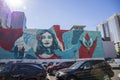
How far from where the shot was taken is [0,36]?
1457 inches

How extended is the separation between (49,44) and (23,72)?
97.0 feet

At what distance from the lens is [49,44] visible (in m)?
39.0

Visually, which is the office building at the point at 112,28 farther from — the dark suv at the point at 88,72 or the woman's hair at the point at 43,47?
the dark suv at the point at 88,72

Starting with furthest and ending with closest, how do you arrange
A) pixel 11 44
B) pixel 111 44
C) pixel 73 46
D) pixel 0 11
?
pixel 111 44 → pixel 0 11 → pixel 73 46 → pixel 11 44

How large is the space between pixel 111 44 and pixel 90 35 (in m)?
20.6

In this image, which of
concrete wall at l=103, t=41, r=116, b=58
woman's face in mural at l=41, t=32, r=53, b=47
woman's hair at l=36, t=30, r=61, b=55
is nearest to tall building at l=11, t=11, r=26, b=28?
concrete wall at l=103, t=41, r=116, b=58

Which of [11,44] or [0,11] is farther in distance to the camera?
[0,11]

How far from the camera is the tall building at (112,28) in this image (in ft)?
290

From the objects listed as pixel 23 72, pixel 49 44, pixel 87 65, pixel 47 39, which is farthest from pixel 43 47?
pixel 23 72

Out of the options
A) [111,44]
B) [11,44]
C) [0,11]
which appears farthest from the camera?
[111,44]

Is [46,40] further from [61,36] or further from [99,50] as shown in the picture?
[99,50]

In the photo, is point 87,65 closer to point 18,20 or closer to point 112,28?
point 112,28

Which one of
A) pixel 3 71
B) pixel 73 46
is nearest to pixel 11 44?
pixel 73 46

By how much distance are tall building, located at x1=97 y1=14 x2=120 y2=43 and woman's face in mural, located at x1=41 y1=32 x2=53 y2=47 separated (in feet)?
190
